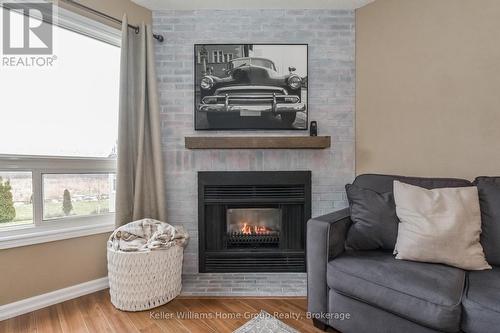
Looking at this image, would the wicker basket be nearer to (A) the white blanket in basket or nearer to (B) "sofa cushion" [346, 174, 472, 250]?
(A) the white blanket in basket

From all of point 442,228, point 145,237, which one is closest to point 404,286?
point 442,228

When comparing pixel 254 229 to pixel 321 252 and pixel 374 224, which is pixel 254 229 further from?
pixel 374 224

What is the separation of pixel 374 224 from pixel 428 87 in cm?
127

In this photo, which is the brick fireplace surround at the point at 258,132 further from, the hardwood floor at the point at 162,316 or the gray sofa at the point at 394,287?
the gray sofa at the point at 394,287

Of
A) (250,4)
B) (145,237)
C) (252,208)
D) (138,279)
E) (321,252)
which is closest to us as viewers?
(321,252)

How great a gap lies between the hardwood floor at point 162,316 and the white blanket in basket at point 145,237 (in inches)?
17.1

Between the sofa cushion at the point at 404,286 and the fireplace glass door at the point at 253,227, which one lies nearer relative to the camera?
the sofa cushion at the point at 404,286

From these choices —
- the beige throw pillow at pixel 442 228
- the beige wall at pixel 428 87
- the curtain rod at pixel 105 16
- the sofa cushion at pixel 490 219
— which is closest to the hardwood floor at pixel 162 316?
the beige throw pillow at pixel 442 228

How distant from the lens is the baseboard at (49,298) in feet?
5.53

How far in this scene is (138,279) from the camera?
5.65 ft

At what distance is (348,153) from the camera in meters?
2.44

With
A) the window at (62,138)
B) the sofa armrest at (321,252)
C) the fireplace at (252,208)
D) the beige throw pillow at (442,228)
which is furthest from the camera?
the fireplace at (252,208)

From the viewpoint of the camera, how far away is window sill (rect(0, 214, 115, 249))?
1721 millimetres

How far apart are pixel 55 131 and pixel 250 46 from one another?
70.2 inches
